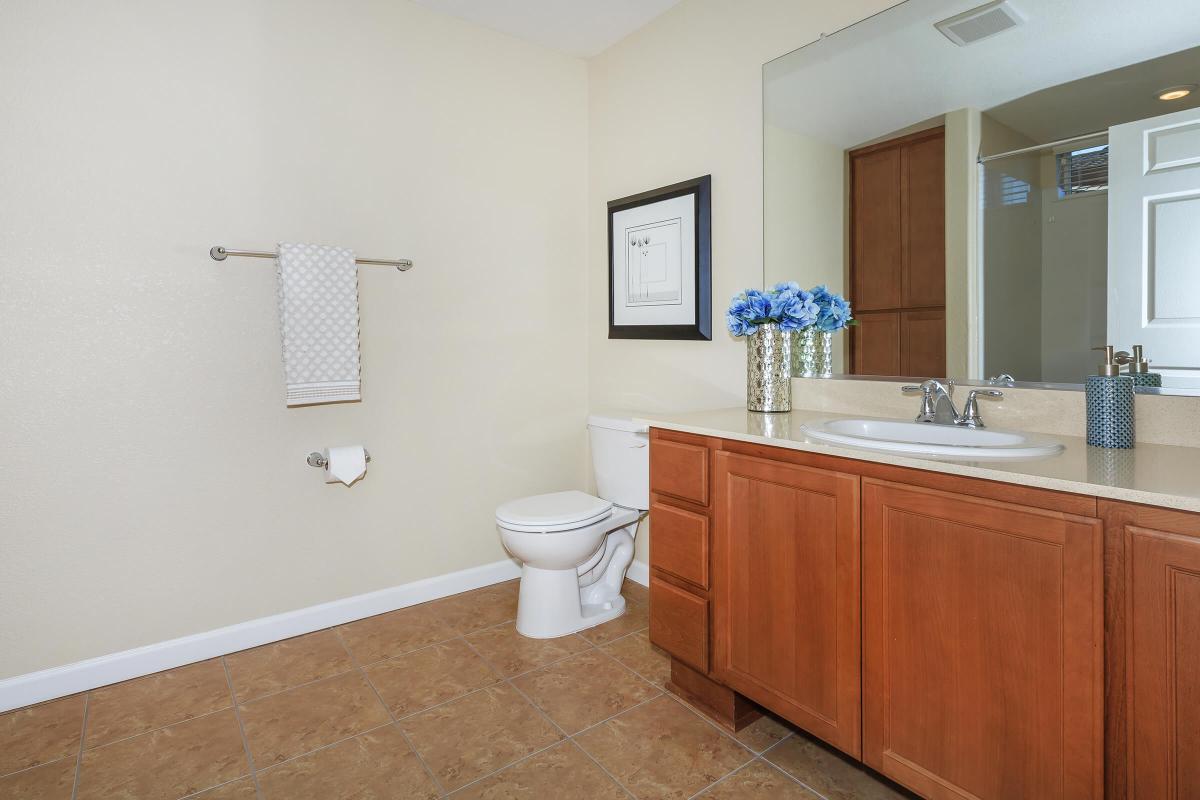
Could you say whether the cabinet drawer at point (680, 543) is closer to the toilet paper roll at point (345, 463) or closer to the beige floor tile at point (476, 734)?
Answer: the beige floor tile at point (476, 734)

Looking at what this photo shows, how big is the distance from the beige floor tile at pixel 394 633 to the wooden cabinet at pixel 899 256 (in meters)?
1.75

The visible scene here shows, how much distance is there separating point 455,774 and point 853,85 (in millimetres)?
2218

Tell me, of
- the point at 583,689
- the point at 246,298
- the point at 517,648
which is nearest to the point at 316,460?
the point at 246,298

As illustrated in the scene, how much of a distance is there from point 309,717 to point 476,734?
50 centimetres

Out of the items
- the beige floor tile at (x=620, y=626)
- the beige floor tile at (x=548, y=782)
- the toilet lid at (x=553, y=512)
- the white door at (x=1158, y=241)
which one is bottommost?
the beige floor tile at (x=548, y=782)

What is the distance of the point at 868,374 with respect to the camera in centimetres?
198

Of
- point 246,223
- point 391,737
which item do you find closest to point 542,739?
point 391,737

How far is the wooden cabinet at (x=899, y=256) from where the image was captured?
180 cm

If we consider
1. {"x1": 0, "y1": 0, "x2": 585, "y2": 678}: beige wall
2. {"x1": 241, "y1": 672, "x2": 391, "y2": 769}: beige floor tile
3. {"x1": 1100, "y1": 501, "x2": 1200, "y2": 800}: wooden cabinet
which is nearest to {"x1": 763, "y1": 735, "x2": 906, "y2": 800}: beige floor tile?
{"x1": 1100, "y1": 501, "x2": 1200, "y2": 800}: wooden cabinet

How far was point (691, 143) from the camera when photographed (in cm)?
254

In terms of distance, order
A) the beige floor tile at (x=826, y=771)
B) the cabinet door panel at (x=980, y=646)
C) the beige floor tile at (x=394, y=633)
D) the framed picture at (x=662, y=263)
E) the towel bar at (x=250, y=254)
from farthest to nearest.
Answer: the framed picture at (x=662, y=263) → the beige floor tile at (x=394, y=633) → the towel bar at (x=250, y=254) → the beige floor tile at (x=826, y=771) → the cabinet door panel at (x=980, y=646)

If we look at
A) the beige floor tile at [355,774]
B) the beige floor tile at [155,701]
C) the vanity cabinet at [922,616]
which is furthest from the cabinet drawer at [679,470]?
the beige floor tile at [155,701]

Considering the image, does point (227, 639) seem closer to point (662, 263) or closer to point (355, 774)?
point (355, 774)

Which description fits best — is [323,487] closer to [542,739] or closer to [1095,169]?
[542,739]
